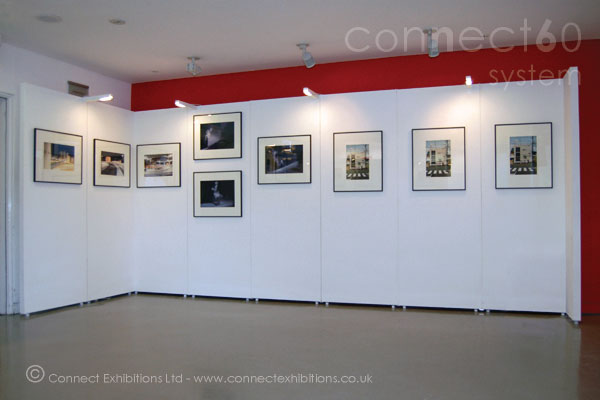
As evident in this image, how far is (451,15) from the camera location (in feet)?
19.1

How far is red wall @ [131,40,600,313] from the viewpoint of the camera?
6.66m

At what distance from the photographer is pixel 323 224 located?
7.20m

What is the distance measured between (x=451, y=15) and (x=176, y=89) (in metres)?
4.91

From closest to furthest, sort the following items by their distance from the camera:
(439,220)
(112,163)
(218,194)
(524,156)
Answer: (524,156)
(439,220)
(218,194)
(112,163)

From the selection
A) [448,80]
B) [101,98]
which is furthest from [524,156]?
[101,98]

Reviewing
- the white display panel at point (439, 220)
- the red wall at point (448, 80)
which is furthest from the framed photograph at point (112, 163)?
the white display panel at point (439, 220)

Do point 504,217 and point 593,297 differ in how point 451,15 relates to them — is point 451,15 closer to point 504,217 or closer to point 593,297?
point 504,217

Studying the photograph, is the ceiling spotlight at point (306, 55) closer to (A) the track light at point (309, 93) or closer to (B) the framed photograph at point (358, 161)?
(A) the track light at point (309, 93)

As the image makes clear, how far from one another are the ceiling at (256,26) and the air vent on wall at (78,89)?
354 mm

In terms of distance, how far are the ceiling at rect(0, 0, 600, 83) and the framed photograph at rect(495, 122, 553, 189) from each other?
4.18 ft

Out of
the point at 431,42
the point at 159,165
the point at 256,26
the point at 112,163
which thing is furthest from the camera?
the point at 159,165

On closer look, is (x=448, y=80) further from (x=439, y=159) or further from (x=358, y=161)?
(x=358, y=161)

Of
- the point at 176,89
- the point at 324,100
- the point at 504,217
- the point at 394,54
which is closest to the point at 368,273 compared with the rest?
the point at 504,217

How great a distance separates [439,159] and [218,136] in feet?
11.3
